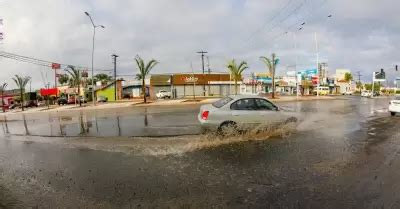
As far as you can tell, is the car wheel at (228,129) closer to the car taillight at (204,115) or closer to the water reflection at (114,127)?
the car taillight at (204,115)

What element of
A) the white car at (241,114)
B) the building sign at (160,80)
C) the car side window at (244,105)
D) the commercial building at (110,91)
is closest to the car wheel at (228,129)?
the white car at (241,114)

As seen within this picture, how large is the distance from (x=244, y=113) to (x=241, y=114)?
0.12 meters

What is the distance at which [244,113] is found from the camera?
1261 cm

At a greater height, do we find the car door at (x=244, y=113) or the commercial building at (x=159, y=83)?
the commercial building at (x=159, y=83)

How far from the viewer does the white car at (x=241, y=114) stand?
12.5m

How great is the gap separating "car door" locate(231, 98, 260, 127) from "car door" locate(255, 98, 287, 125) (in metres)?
0.15

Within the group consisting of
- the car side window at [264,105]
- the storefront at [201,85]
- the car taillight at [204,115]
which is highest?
the storefront at [201,85]

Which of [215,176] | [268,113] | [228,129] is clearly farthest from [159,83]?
[215,176]

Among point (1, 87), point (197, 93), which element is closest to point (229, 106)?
point (197, 93)

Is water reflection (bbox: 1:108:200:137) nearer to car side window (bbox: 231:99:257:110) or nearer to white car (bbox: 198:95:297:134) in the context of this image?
white car (bbox: 198:95:297:134)

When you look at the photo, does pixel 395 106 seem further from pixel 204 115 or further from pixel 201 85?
pixel 201 85

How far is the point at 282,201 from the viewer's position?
5.66 meters

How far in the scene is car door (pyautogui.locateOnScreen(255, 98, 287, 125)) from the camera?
12656 mm

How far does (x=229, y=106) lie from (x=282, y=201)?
283 inches
